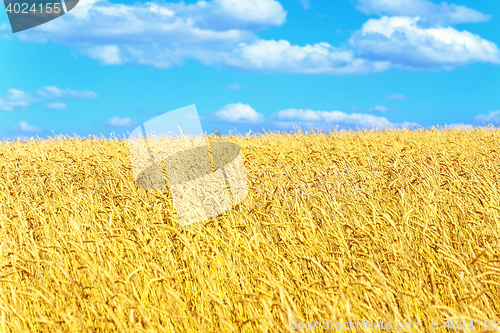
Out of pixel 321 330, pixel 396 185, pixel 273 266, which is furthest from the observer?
pixel 396 185

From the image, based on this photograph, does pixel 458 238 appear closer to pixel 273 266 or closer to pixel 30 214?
pixel 273 266

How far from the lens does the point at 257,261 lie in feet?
9.13

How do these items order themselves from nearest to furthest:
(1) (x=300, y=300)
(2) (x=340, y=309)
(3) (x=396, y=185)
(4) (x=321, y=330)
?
(4) (x=321, y=330)
(2) (x=340, y=309)
(1) (x=300, y=300)
(3) (x=396, y=185)

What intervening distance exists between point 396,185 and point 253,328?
271 cm

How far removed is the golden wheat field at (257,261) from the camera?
81.7 inches

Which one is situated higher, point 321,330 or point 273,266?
point 273,266

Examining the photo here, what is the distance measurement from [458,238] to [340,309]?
4.65 feet

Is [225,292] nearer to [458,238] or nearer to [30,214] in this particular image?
[458,238]

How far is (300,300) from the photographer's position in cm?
259

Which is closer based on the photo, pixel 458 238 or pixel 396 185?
pixel 458 238

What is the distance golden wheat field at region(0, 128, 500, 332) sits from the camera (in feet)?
6.81

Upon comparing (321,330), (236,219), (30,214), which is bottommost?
(321,330)

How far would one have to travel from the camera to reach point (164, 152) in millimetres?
7820

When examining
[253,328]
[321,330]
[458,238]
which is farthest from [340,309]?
[458,238]
